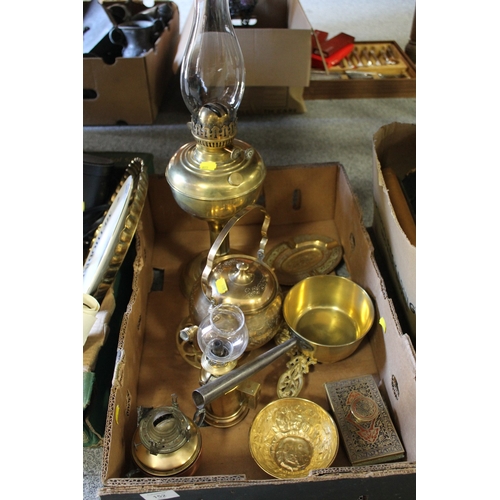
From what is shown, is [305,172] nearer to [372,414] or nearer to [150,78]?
[372,414]

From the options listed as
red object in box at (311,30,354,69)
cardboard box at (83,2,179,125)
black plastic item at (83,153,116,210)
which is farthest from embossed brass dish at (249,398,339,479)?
red object in box at (311,30,354,69)

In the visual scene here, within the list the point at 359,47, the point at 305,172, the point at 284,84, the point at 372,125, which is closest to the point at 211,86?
the point at 305,172

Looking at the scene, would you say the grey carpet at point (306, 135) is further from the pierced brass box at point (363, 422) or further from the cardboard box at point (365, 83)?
the pierced brass box at point (363, 422)

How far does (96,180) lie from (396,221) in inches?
26.4

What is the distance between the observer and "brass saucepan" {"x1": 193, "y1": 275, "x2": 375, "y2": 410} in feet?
2.80

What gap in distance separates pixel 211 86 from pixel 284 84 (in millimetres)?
718

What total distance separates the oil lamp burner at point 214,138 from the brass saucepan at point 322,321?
19cm

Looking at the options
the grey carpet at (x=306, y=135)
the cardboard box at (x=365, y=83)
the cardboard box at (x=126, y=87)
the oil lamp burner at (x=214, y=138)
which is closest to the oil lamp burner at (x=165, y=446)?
the oil lamp burner at (x=214, y=138)

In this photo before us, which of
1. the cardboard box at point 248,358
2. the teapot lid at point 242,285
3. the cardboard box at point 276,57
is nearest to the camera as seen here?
the cardboard box at point 248,358

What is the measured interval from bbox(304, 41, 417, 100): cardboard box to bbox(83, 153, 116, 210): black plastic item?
1.07 m

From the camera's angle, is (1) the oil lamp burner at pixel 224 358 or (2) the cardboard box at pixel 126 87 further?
(2) the cardboard box at pixel 126 87

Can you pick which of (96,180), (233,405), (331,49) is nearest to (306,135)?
(331,49)

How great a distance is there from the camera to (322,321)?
3.19ft

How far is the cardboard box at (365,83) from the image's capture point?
189 centimetres
